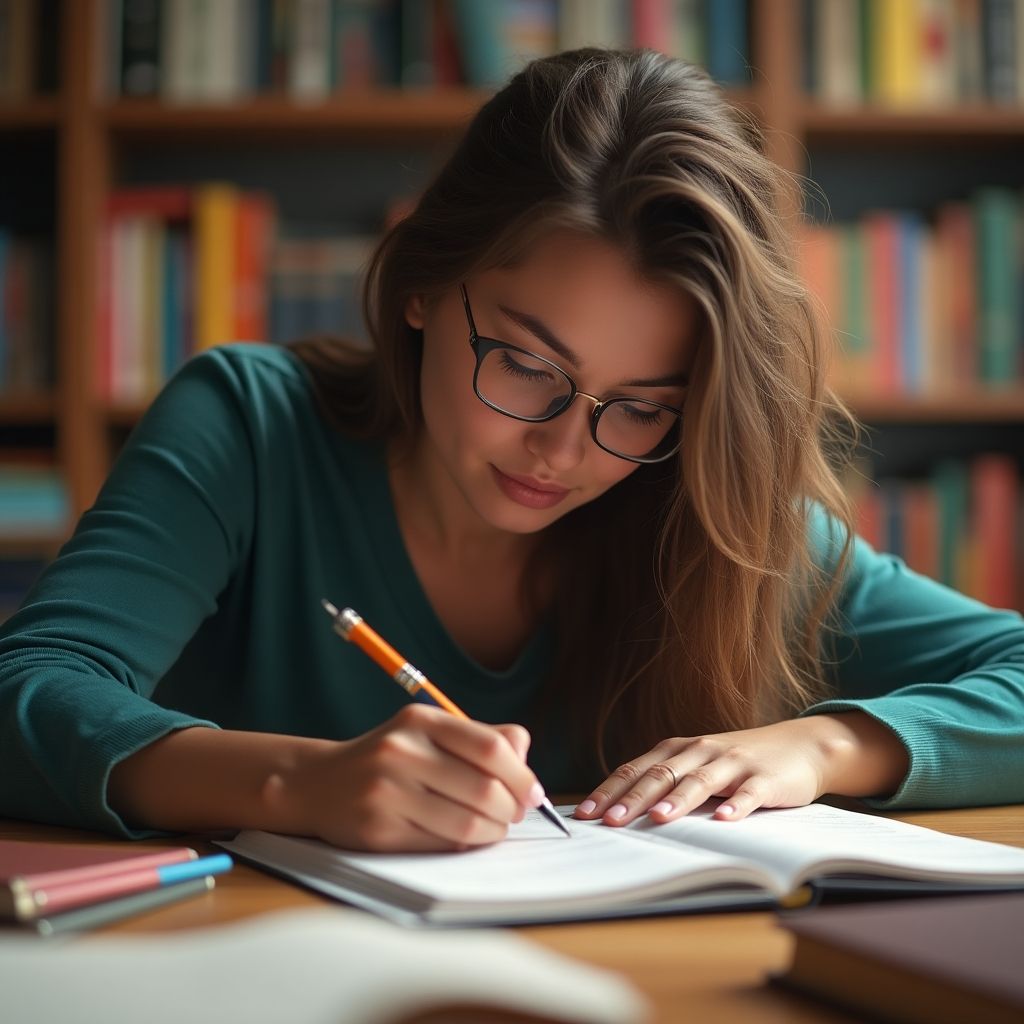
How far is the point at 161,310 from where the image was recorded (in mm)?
2381

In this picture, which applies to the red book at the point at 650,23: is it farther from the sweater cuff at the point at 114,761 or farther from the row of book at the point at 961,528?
the sweater cuff at the point at 114,761

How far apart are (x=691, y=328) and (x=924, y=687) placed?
0.40 m

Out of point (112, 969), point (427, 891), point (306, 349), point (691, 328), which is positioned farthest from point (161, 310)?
point (112, 969)

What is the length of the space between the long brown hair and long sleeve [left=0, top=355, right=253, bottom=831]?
17 centimetres

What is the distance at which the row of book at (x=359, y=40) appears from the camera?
235 cm

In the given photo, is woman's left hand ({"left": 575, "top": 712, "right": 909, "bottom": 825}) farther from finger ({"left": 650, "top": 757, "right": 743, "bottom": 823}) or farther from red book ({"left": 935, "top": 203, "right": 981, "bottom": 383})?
red book ({"left": 935, "top": 203, "right": 981, "bottom": 383})

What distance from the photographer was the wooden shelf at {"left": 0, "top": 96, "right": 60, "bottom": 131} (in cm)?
234

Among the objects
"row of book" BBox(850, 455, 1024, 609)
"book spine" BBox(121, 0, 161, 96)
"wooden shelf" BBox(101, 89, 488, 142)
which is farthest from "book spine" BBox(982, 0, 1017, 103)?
"book spine" BBox(121, 0, 161, 96)

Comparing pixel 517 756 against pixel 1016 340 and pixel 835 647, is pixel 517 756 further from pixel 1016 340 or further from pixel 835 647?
pixel 1016 340

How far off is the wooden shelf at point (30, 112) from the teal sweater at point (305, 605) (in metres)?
1.22

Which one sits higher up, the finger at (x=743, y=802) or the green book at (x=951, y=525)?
the finger at (x=743, y=802)

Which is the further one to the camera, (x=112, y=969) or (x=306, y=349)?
(x=306, y=349)

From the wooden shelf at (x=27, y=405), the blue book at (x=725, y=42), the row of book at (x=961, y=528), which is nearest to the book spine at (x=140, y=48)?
the wooden shelf at (x=27, y=405)

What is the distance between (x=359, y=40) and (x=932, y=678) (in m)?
1.69
